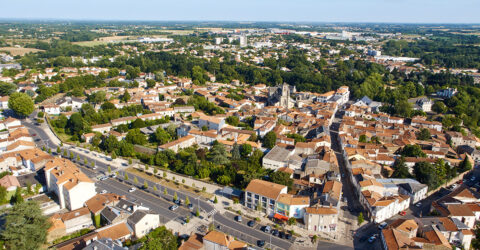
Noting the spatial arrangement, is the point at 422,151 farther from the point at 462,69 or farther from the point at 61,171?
the point at 462,69

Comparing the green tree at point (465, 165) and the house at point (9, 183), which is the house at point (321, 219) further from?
the house at point (9, 183)

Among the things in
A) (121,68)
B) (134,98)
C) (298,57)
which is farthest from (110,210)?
(298,57)

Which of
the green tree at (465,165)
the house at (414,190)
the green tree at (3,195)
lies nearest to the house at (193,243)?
the green tree at (3,195)

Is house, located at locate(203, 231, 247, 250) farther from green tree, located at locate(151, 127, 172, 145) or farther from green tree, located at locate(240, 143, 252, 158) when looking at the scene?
green tree, located at locate(151, 127, 172, 145)

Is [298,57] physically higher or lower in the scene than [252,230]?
higher

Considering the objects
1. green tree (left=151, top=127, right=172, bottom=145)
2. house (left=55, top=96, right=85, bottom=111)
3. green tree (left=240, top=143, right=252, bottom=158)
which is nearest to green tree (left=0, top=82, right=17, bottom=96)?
house (left=55, top=96, right=85, bottom=111)

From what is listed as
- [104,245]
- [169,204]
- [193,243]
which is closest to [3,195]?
[169,204]
